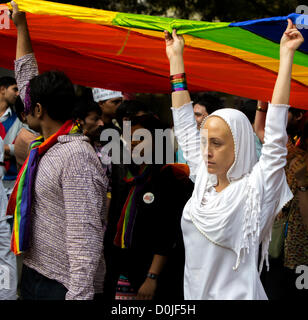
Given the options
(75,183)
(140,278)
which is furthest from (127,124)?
(75,183)

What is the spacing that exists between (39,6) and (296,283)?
2861mm

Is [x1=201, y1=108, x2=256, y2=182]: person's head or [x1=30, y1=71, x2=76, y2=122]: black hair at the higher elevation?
[x1=30, y1=71, x2=76, y2=122]: black hair

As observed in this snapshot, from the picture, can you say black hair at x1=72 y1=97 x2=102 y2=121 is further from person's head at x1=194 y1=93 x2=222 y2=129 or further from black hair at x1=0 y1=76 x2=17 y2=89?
black hair at x1=0 y1=76 x2=17 y2=89

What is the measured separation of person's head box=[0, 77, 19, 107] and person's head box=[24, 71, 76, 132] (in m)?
3.55

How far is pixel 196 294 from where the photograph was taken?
288cm

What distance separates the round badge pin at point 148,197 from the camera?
4336mm

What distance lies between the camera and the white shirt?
105 inches

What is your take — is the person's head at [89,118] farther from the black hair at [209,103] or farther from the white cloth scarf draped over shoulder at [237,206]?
the white cloth scarf draped over shoulder at [237,206]

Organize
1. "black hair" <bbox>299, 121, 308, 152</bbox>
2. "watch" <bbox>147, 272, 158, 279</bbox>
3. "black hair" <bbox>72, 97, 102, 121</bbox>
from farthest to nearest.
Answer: "black hair" <bbox>72, 97, 102, 121</bbox> < "black hair" <bbox>299, 121, 308, 152</bbox> < "watch" <bbox>147, 272, 158, 279</bbox>

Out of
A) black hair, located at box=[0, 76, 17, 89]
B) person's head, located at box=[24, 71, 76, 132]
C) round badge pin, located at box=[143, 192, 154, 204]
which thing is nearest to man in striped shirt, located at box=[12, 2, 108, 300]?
person's head, located at box=[24, 71, 76, 132]

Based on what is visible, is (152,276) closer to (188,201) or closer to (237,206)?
(188,201)

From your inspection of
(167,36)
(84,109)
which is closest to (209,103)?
(84,109)

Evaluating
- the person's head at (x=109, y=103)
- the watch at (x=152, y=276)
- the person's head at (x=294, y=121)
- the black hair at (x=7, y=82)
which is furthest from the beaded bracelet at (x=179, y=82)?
the black hair at (x=7, y=82)
